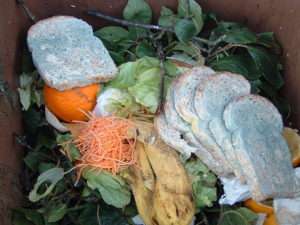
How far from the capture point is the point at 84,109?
1.58 m

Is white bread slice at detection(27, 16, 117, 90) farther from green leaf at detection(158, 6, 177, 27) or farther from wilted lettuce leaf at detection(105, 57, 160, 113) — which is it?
green leaf at detection(158, 6, 177, 27)

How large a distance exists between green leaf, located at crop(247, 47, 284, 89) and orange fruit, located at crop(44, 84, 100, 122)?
443mm

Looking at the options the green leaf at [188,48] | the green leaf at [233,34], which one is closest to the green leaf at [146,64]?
the green leaf at [188,48]

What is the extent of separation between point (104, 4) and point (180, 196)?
0.66 meters

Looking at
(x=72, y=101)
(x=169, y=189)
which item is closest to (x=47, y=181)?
(x=72, y=101)

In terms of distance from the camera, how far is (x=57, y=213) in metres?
1.50

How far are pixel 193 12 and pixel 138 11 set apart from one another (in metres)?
0.16

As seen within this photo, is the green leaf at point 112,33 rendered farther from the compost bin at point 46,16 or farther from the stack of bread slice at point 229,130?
the stack of bread slice at point 229,130

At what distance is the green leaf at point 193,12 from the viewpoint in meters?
1.72

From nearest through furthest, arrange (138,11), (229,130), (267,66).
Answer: (229,130)
(267,66)
(138,11)

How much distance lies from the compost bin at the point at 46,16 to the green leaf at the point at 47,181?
0.05 m

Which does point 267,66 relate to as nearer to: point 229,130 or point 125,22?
point 229,130

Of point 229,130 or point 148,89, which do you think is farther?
point 148,89

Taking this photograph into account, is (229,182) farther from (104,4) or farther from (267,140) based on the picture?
(104,4)
